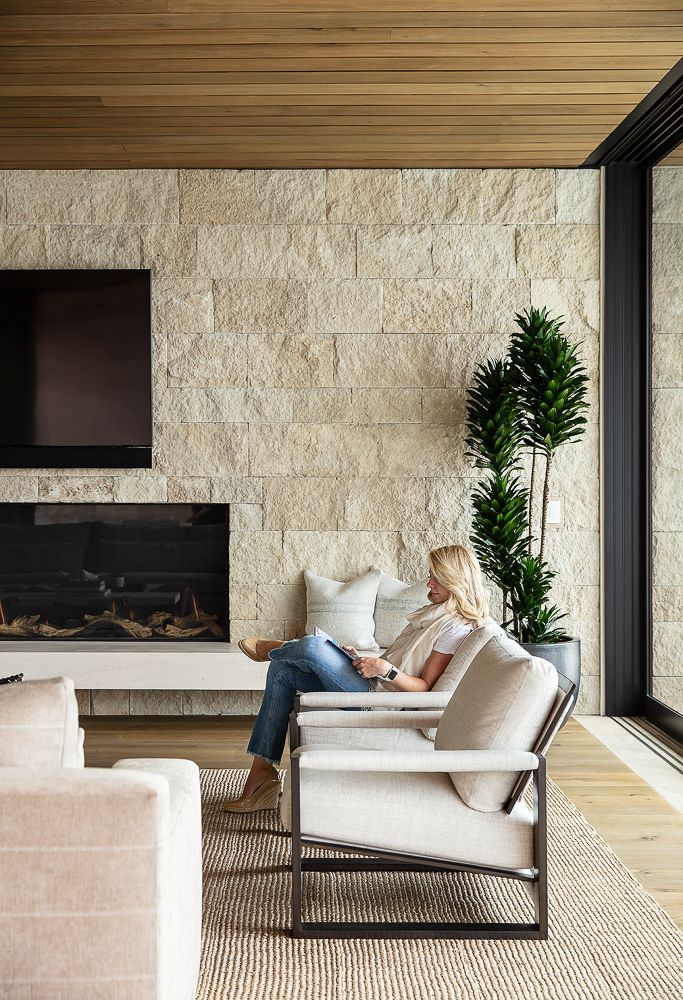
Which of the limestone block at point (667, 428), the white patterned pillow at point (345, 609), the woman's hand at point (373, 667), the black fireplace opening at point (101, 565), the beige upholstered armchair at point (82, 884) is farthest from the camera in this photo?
the black fireplace opening at point (101, 565)

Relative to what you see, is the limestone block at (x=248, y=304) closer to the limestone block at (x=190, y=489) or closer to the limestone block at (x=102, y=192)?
the limestone block at (x=102, y=192)

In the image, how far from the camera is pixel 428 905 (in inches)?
105

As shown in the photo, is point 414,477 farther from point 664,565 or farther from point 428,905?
point 428,905

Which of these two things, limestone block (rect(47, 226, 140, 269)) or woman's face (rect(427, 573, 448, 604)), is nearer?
woman's face (rect(427, 573, 448, 604))

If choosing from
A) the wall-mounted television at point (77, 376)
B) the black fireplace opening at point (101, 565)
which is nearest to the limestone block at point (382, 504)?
the black fireplace opening at point (101, 565)

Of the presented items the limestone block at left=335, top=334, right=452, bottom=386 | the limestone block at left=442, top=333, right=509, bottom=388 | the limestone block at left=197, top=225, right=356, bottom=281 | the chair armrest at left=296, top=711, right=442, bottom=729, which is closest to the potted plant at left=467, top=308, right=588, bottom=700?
the limestone block at left=442, top=333, right=509, bottom=388

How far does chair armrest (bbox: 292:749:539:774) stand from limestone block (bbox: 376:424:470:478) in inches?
104

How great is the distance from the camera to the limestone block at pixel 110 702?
16.3ft

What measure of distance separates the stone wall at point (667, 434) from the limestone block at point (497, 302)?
695 millimetres

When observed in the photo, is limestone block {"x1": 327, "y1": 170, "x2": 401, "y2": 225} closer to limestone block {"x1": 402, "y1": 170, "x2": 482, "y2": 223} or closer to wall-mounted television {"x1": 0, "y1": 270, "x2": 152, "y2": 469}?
limestone block {"x1": 402, "y1": 170, "x2": 482, "y2": 223}

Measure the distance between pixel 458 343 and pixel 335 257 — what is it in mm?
797

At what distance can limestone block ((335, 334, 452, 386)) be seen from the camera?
4.91 meters

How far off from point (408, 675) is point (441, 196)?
9.25 ft

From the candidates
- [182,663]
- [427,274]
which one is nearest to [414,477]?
[427,274]
